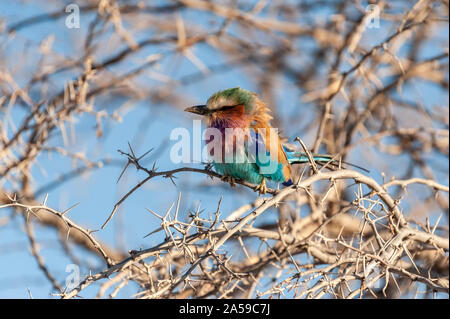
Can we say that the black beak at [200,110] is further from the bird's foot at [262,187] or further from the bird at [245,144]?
the bird's foot at [262,187]

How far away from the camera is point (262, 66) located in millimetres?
6844

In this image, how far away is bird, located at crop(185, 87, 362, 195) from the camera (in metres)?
3.64

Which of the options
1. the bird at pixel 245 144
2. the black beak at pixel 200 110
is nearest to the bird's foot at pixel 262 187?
the bird at pixel 245 144

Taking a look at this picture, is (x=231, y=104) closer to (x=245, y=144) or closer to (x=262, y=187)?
(x=245, y=144)

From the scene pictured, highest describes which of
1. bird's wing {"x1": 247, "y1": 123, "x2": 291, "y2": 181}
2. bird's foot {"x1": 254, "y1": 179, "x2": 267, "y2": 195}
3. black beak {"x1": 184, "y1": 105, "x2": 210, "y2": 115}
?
black beak {"x1": 184, "y1": 105, "x2": 210, "y2": 115}

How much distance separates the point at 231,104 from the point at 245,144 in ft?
1.26

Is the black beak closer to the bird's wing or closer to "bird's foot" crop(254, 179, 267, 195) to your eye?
the bird's wing

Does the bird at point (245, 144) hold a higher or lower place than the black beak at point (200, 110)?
lower

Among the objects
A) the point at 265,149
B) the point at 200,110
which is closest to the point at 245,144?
the point at 265,149

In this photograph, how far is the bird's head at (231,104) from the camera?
389cm

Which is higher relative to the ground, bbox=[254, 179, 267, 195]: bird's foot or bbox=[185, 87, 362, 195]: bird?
bbox=[185, 87, 362, 195]: bird

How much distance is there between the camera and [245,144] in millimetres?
3662

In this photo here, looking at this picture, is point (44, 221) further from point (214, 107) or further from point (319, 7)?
point (319, 7)

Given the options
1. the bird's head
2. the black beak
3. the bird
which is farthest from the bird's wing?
the black beak
